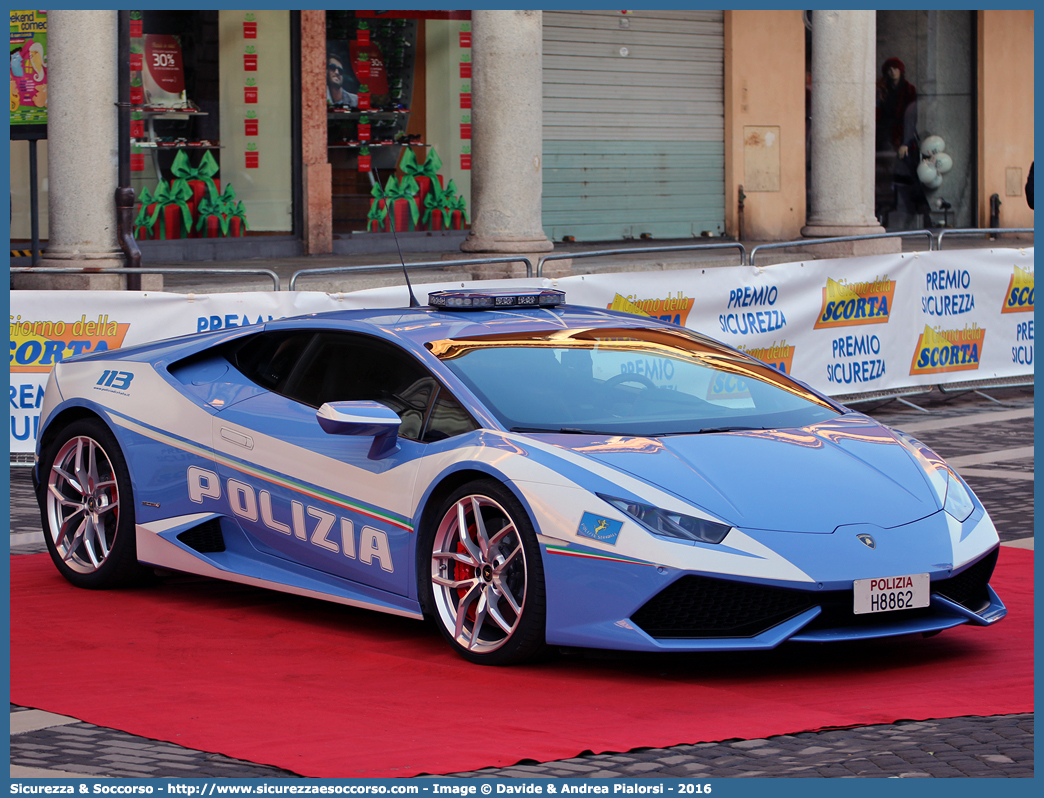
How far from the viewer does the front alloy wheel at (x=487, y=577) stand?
564 centimetres

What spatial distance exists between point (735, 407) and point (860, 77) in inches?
510

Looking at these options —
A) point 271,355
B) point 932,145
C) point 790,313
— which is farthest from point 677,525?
point 932,145

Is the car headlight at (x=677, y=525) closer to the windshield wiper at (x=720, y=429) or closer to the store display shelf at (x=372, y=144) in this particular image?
the windshield wiper at (x=720, y=429)

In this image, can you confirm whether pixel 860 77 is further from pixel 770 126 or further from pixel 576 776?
pixel 576 776

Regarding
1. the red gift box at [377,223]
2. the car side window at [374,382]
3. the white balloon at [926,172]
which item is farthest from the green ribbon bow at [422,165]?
the car side window at [374,382]

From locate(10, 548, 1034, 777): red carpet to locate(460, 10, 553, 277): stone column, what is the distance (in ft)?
30.1

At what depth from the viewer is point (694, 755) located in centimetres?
464

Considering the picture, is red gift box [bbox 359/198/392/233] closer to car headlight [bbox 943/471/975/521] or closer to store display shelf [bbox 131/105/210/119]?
store display shelf [bbox 131/105/210/119]

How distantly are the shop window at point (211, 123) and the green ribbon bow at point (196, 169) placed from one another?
0.04 ft

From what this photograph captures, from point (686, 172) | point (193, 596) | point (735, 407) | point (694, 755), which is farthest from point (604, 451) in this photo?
point (686, 172)

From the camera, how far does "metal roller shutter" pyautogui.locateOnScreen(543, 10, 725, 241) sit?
72.9ft

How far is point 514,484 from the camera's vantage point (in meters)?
5.71

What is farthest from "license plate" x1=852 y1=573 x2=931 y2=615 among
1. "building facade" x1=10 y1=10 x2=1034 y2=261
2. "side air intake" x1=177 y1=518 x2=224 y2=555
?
"building facade" x1=10 y1=10 x2=1034 y2=261

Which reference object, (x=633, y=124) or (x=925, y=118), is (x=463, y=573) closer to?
(x=633, y=124)
